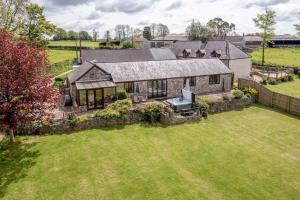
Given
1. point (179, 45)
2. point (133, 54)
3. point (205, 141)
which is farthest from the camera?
point (179, 45)

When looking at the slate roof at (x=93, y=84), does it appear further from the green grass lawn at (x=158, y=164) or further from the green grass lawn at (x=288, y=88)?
the green grass lawn at (x=288, y=88)

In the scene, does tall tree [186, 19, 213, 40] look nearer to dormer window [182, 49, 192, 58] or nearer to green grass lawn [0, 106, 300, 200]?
dormer window [182, 49, 192, 58]

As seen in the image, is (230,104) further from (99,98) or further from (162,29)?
(162,29)

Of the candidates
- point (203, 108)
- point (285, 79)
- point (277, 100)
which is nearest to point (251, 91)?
point (277, 100)

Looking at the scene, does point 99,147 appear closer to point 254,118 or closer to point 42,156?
point 42,156

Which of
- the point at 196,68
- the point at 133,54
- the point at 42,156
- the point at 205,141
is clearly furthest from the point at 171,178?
the point at 133,54

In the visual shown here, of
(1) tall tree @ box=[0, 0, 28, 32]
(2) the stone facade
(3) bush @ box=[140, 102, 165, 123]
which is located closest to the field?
(1) tall tree @ box=[0, 0, 28, 32]

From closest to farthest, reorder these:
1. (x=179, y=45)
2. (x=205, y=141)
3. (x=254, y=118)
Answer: (x=205, y=141)
(x=254, y=118)
(x=179, y=45)
